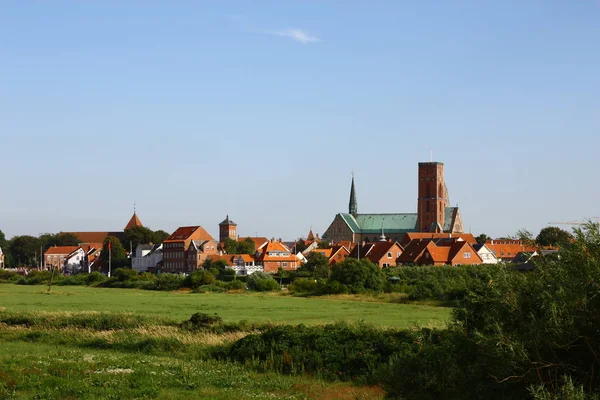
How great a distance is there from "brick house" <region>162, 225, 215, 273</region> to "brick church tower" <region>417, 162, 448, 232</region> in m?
67.2

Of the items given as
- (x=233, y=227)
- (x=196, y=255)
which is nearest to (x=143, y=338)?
(x=196, y=255)

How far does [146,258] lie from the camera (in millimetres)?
143750

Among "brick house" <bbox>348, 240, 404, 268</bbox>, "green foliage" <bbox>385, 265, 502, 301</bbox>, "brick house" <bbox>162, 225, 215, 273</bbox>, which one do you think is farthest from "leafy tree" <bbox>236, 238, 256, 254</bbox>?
"green foliage" <bbox>385, 265, 502, 301</bbox>

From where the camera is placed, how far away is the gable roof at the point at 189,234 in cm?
13300

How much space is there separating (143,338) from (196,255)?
101051 mm

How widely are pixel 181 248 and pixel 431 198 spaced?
73.3 m

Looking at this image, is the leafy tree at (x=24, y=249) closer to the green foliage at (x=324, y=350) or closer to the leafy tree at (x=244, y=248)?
the leafy tree at (x=244, y=248)

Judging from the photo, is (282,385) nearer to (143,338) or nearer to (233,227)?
(143,338)

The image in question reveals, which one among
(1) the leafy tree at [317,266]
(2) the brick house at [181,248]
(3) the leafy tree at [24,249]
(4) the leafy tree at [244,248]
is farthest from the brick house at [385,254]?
(3) the leafy tree at [24,249]

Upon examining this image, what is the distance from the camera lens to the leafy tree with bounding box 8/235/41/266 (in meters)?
180

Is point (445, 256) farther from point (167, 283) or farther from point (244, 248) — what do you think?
point (244, 248)

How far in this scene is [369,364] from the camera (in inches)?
885

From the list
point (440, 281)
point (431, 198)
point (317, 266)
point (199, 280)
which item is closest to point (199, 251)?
point (317, 266)

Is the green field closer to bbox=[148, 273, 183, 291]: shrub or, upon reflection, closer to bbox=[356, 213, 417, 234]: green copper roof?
bbox=[148, 273, 183, 291]: shrub
